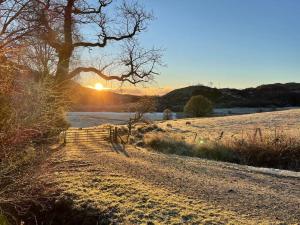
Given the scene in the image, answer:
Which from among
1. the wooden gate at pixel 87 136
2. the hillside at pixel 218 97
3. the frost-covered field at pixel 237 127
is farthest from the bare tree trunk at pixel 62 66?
the hillside at pixel 218 97

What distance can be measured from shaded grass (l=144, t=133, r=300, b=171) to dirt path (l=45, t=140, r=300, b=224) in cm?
404

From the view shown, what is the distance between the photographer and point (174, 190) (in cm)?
1280

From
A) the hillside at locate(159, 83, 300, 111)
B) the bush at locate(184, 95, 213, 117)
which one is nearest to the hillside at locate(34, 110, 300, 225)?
the bush at locate(184, 95, 213, 117)

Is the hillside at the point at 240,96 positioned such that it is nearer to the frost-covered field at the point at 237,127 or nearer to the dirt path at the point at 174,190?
the frost-covered field at the point at 237,127

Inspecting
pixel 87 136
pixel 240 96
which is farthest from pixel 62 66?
pixel 240 96

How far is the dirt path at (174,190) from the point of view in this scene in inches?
419

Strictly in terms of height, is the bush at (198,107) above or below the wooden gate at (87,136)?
above

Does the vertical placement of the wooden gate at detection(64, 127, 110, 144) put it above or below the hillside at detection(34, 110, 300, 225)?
above

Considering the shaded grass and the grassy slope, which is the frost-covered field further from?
the grassy slope

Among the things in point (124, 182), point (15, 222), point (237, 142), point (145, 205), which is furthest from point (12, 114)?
point (237, 142)

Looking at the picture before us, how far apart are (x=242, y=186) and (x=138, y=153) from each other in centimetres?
736

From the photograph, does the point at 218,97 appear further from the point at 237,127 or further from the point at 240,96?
the point at 237,127

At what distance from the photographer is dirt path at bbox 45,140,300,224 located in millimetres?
10633

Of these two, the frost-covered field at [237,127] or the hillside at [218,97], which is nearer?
the frost-covered field at [237,127]
